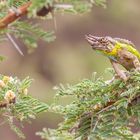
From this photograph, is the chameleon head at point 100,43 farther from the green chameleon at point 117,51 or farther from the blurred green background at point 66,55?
the blurred green background at point 66,55

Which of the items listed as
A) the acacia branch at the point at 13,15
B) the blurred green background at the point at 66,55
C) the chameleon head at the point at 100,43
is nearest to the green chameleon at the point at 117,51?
the chameleon head at the point at 100,43

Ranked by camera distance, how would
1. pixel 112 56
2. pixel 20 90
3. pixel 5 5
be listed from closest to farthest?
pixel 5 5
pixel 20 90
pixel 112 56

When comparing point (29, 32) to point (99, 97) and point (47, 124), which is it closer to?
point (99, 97)

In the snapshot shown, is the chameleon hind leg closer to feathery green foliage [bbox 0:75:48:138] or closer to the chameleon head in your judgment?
the chameleon head

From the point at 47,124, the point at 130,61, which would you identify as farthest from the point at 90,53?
the point at 130,61

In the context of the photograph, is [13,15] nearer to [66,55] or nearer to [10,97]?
[10,97]

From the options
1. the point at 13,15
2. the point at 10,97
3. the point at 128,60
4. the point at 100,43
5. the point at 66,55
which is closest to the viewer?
the point at 13,15

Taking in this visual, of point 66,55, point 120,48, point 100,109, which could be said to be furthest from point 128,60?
point 66,55

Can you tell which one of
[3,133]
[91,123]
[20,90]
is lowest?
[3,133]
